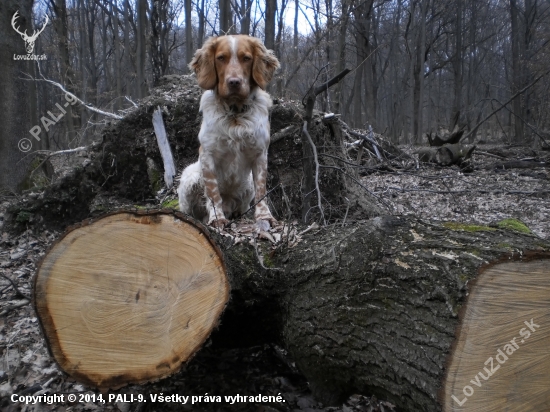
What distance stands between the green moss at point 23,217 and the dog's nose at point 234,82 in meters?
3.98

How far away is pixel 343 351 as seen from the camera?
2211 mm

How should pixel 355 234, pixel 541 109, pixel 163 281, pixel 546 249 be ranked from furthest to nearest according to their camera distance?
pixel 541 109 → pixel 355 234 → pixel 163 281 → pixel 546 249

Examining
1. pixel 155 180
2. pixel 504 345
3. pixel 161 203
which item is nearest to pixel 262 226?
pixel 504 345

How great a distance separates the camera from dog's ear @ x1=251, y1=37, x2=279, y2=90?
3738 mm

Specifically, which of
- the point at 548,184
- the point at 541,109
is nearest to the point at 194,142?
the point at 548,184

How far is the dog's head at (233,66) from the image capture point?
3.63 metres

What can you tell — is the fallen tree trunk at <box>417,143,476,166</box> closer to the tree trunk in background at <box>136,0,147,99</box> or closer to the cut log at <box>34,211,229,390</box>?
the cut log at <box>34,211,229,390</box>

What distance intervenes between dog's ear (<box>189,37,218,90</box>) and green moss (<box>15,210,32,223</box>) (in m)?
3.64

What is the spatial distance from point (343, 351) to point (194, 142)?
16.0ft

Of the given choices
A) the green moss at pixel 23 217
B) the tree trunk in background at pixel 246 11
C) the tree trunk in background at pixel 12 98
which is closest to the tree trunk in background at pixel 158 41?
the tree trunk in background at pixel 246 11

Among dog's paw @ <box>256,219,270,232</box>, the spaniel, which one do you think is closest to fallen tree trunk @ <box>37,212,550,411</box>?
dog's paw @ <box>256,219,270,232</box>

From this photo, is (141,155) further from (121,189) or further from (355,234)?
(355,234)

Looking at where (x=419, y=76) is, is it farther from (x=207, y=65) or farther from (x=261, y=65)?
(x=207, y=65)

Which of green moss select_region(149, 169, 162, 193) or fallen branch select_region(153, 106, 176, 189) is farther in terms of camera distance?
green moss select_region(149, 169, 162, 193)
